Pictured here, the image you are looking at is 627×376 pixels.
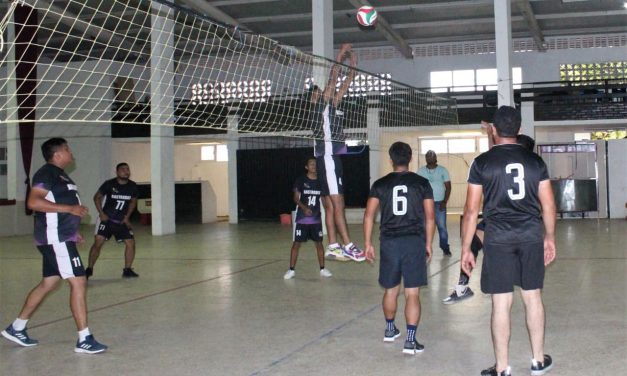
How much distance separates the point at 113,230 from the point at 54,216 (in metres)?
4.05

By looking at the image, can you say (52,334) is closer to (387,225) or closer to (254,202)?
(387,225)

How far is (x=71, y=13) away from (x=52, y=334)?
18.3m

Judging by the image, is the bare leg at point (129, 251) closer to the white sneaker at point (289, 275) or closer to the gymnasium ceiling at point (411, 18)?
the white sneaker at point (289, 275)

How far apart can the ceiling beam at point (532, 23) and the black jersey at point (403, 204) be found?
1852 cm

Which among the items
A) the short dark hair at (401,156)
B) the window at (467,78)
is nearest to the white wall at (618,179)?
the window at (467,78)

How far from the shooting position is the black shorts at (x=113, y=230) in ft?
30.8

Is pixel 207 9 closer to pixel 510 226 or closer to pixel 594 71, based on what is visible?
pixel 594 71

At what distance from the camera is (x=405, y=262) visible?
5.14 meters

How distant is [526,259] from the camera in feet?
14.3

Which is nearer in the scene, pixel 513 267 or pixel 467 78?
pixel 513 267

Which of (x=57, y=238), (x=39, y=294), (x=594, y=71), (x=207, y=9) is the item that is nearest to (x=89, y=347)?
(x=39, y=294)

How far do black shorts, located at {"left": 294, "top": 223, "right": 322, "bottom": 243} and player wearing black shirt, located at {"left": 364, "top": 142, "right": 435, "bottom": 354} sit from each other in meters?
3.82

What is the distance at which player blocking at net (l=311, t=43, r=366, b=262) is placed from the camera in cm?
757

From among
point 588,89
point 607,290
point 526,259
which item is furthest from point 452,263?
point 588,89
